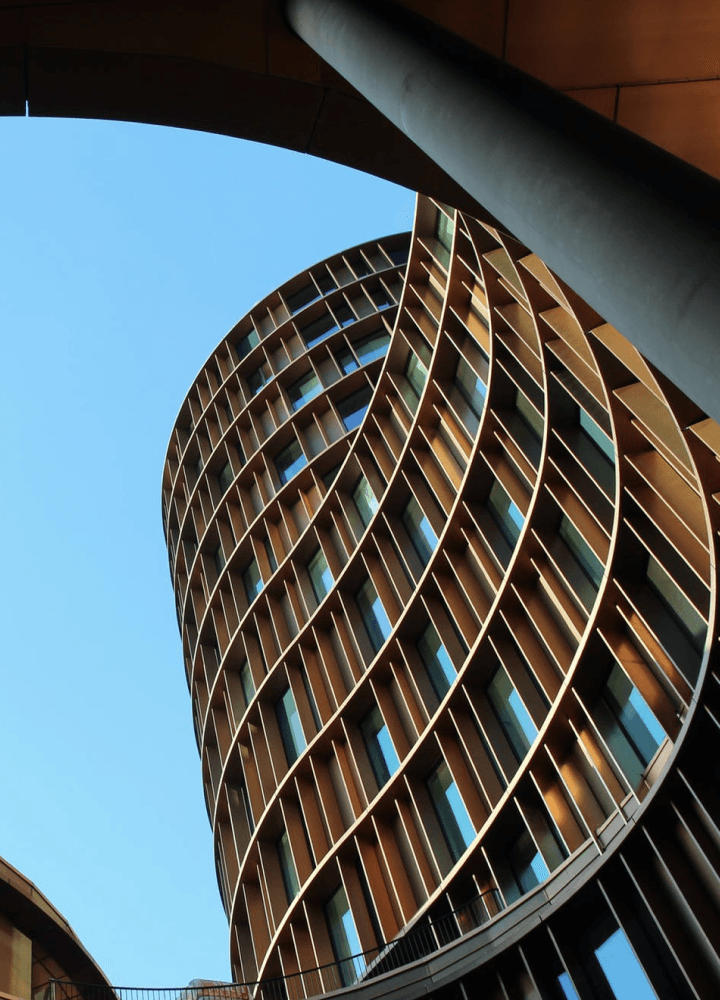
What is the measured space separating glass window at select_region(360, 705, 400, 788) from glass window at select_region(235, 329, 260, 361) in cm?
2130

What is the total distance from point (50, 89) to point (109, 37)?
74 centimetres

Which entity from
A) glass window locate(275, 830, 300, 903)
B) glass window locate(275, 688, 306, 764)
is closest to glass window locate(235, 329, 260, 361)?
glass window locate(275, 688, 306, 764)

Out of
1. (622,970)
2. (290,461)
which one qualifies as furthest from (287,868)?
(290,461)

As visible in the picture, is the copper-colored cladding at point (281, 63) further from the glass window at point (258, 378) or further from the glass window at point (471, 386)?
the glass window at point (258, 378)

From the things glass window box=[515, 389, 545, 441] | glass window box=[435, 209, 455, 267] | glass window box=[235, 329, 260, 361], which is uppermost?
glass window box=[235, 329, 260, 361]

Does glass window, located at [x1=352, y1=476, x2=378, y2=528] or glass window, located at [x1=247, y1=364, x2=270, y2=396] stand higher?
glass window, located at [x1=247, y1=364, x2=270, y2=396]

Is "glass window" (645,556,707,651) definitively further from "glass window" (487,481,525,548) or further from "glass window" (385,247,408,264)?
"glass window" (385,247,408,264)

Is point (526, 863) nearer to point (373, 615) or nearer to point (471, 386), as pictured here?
point (373, 615)

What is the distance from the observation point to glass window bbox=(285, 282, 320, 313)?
4191 cm

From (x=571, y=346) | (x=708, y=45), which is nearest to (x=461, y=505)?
(x=571, y=346)

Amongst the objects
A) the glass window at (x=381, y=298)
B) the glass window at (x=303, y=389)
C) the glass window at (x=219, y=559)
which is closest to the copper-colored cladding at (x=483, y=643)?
the glass window at (x=303, y=389)

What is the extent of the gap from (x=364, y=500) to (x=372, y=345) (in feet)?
32.4

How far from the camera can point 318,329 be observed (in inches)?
1567

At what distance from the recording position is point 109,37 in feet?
25.0
